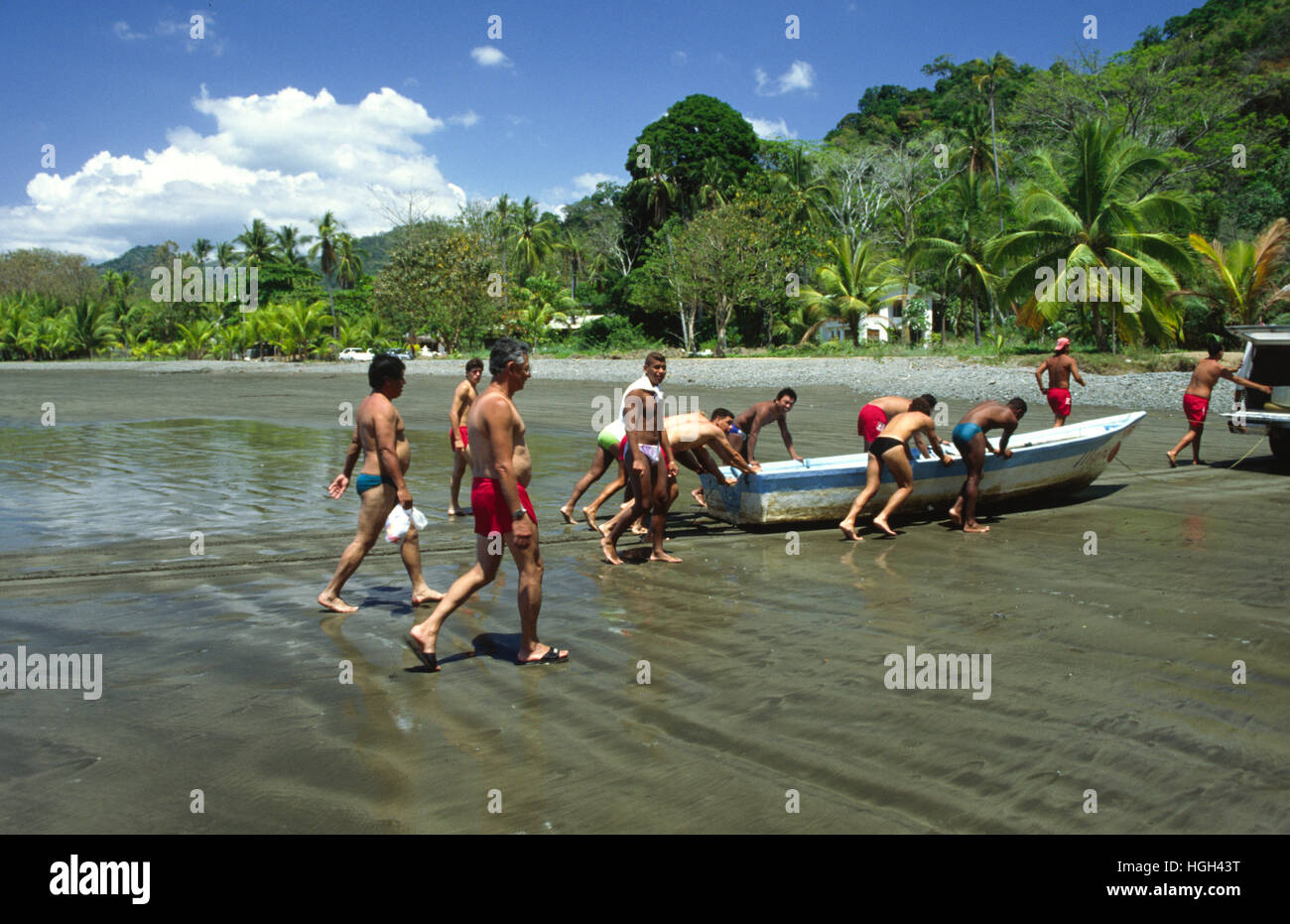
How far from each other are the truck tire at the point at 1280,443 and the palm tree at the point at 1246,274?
1505 centimetres

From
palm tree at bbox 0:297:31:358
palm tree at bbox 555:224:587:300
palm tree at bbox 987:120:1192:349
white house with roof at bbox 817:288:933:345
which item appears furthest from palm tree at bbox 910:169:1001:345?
palm tree at bbox 0:297:31:358

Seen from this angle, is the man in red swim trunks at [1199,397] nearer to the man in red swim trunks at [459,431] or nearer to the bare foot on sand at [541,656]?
the man in red swim trunks at [459,431]

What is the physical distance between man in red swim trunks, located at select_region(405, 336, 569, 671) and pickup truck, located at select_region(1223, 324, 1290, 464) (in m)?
10.9

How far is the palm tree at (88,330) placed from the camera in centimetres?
6091

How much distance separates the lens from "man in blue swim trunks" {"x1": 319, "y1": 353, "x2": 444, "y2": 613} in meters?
6.13

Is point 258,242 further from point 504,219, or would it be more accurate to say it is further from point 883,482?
point 883,482

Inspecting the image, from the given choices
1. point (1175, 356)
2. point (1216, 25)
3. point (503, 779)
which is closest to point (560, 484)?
point (503, 779)

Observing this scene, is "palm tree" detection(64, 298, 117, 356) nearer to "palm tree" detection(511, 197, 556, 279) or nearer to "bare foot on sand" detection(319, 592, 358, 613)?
"palm tree" detection(511, 197, 556, 279)

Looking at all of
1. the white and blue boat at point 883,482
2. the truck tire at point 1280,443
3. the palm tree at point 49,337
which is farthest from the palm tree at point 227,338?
the truck tire at point 1280,443

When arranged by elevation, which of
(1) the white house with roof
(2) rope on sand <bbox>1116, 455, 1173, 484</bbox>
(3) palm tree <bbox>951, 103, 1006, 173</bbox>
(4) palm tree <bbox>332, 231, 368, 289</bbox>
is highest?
(3) palm tree <bbox>951, 103, 1006, 173</bbox>

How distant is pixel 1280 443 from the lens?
42.6 ft

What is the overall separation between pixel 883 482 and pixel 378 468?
504 cm

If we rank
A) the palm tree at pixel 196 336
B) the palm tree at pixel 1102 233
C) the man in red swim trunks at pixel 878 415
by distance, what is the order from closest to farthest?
the man in red swim trunks at pixel 878 415 < the palm tree at pixel 1102 233 < the palm tree at pixel 196 336
